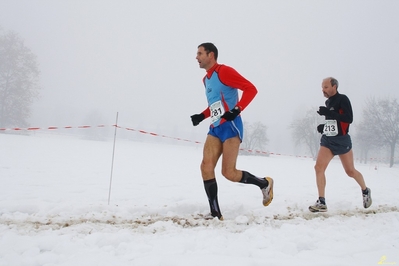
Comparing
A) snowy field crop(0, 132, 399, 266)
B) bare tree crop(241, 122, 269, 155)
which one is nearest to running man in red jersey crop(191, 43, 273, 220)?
snowy field crop(0, 132, 399, 266)

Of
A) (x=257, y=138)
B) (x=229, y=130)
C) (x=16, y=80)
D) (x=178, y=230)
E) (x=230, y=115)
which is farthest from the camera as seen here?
(x=257, y=138)

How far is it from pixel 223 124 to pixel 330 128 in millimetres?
1778

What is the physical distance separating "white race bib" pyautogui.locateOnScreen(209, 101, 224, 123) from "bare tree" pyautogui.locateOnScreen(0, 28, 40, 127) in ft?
94.4

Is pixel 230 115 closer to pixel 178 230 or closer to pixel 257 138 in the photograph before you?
pixel 178 230

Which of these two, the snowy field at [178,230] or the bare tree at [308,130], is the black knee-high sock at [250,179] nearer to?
the snowy field at [178,230]

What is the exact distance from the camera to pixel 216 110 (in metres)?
3.18

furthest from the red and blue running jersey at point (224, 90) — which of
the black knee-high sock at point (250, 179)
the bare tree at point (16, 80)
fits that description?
the bare tree at point (16, 80)

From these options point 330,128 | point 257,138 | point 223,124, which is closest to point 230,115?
point 223,124

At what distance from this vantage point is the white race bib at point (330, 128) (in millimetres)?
3641

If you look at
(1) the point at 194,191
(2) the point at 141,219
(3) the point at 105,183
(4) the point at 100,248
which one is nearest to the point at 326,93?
(1) the point at 194,191

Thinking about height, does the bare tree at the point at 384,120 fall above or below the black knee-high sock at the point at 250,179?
above

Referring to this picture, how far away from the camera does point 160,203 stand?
3.76m

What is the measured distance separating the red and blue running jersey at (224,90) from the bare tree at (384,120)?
38194 millimetres

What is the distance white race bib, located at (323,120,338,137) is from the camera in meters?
3.64
